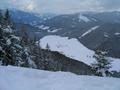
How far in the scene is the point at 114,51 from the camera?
181 meters

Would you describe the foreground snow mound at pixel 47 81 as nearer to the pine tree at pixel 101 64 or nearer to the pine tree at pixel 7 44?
the pine tree at pixel 7 44

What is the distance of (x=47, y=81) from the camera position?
959 cm

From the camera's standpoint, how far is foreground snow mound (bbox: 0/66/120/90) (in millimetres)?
8914

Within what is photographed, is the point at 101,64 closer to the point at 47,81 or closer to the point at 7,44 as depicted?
the point at 7,44

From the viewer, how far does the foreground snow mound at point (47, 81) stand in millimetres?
8914

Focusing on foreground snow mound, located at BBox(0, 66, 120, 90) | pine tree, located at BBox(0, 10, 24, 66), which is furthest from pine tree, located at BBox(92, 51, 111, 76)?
foreground snow mound, located at BBox(0, 66, 120, 90)

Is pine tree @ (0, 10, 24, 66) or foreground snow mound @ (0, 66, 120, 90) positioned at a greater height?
pine tree @ (0, 10, 24, 66)

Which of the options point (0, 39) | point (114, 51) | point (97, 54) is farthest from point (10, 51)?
point (114, 51)

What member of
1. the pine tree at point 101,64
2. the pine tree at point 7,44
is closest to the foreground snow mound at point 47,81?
the pine tree at point 7,44

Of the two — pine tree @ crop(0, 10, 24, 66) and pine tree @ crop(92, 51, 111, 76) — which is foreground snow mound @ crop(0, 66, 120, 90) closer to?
pine tree @ crop(0, 10, 24, 66)

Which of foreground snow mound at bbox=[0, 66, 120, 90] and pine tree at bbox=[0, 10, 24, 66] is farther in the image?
pine tree at bbox=[0, 10, 24, 66]

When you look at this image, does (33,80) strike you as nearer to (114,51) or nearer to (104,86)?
(104,86)

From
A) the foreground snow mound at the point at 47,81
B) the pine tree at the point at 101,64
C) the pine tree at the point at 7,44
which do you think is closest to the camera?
the foreground snow mound at the point at 47,81

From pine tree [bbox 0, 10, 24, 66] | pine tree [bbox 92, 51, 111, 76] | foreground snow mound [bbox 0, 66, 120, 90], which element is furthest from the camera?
pine tree [bbox 92, 51, 111, 76]
